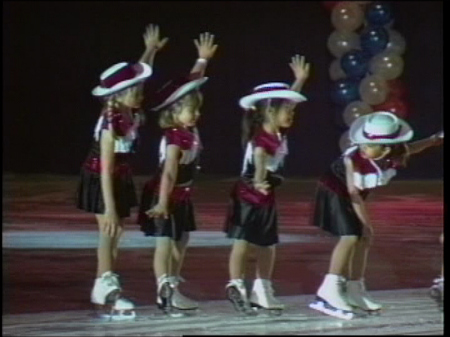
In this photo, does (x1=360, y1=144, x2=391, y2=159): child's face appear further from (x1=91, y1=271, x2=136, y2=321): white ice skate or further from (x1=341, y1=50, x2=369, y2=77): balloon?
(x1=91, y1=271, x2=136, y2=321): white ice skate

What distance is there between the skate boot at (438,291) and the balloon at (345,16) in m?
1.05

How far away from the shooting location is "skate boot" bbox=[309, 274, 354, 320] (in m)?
3.83

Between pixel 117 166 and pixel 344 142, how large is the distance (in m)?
0.93

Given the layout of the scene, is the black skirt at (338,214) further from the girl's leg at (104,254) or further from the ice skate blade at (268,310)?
the girl's leg at (104,254)

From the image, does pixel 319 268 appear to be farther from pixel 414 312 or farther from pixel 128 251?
pixel 128 251

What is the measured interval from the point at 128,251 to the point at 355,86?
3.83 feet

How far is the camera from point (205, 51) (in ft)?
12.9

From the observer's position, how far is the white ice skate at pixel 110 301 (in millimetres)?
3762

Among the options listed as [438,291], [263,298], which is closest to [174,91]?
[263,298]

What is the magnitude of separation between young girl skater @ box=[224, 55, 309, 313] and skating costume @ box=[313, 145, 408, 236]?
195mm

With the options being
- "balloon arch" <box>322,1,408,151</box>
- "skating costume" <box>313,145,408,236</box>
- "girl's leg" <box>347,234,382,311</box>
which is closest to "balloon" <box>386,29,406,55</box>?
Result: "balloon arch" <box>322,1,408,151</box>

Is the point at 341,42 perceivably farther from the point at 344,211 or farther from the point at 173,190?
the point at 173,190

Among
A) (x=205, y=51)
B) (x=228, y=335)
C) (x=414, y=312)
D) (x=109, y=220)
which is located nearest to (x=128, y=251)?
(x=109, y=220)

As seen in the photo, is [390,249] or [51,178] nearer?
[51,178]
